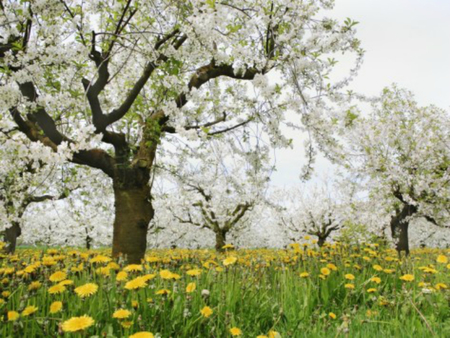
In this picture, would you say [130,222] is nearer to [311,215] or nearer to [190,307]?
[190,307]

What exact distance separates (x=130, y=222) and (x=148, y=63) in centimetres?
284

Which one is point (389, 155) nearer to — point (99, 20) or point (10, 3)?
point (99, 20)

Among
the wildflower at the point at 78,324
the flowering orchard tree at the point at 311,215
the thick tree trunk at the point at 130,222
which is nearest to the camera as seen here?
the wildflower at the point at 78,324

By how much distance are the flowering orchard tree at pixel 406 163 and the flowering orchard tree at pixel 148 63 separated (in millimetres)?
10000

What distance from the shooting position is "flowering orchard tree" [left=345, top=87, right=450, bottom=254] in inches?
591

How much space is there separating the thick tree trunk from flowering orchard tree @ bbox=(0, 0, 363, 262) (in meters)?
0.02

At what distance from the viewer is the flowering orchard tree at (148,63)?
14.8 feet

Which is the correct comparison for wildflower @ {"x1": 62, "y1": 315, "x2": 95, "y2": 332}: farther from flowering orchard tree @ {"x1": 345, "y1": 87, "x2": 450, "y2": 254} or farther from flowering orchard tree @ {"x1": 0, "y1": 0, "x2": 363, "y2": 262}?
flowering orchard tree @ {"x1": 345, "y1": 87, "x2": 450, "y2": 254}

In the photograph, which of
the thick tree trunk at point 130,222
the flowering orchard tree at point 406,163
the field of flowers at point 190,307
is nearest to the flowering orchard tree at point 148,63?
the thick tree trunk at point 130,222

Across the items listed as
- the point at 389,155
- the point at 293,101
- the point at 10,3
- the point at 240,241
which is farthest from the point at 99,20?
the point at 240,241

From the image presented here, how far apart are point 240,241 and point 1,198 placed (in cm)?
2515

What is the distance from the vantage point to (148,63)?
236 inches

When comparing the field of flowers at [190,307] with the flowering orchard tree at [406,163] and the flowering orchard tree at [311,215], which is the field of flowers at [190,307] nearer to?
the flowering orchard tree at [406,163]

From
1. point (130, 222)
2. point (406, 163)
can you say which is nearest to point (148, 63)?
point (130, 222)
